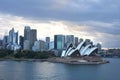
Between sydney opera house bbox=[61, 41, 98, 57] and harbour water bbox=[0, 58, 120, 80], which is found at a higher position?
sydney opera house bbox=[61, 41, 98, 57]

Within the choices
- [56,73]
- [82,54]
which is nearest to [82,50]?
[82,54]

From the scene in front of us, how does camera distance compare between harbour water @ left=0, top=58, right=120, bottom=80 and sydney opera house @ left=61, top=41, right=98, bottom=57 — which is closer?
harbour water @ left=0, top=58, right=120, bottom=80

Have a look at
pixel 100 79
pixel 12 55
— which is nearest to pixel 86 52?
pixel 12 55

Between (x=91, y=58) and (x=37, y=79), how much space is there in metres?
49.1

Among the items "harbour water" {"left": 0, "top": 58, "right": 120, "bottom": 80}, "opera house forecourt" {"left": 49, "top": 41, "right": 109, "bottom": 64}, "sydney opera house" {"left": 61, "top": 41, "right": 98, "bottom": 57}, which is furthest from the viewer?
"sydney opera house" {"left": 61, "top": 41, "right": 98, "bottom": 57}

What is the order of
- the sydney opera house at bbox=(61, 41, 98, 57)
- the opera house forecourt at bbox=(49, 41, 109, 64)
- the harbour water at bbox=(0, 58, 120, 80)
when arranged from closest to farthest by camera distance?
the harbour water at bbox=(0, 58, 120, 80), the opera house forecourt at bbox=(49, 41, 109, 64), the sydney opera house at bbox=(61, 41, 98, 57)

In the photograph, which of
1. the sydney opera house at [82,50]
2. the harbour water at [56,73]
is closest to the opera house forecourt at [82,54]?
the sydney opera house at [82,50]

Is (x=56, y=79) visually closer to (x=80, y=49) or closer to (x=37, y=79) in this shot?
(x=37, y=79)

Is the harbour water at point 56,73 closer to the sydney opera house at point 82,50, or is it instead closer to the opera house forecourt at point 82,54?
the opera house forecourt at point 82,54

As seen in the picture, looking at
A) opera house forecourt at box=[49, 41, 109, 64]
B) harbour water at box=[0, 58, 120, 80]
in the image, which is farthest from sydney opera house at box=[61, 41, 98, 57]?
harbour water at box=[0, 58, 120, 80]

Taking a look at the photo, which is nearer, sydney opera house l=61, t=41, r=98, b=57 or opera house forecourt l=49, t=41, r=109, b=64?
opera house forecourt l=49, t=41, r=109, b=64

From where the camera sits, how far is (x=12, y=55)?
4225 inches

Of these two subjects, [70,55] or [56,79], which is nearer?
[56,79]

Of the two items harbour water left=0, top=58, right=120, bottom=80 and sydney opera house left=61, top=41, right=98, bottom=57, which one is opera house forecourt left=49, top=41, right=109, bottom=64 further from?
harbour water left=0, top=58, right=120, bottom=80
